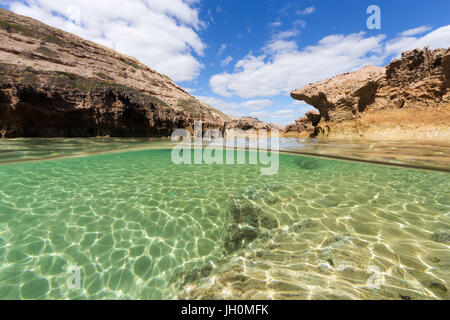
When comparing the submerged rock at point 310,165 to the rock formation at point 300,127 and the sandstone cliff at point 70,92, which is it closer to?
the rock formation at point 300,127

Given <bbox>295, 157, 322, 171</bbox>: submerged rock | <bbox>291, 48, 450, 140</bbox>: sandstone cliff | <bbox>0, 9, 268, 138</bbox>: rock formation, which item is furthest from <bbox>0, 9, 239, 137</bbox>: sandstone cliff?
<bbox>295, 157, 322, 171</bbox>: submerged rock

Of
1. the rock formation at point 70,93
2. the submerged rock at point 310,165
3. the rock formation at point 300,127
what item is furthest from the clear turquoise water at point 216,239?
the rock formation at point 300,127

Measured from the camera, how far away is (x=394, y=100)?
12719mm

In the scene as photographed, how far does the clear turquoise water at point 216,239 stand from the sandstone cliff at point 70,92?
42.7ft

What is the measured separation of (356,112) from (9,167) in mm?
→ 23354

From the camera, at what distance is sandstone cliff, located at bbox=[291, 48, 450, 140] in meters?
10.8

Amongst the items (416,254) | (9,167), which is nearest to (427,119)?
(416,254)

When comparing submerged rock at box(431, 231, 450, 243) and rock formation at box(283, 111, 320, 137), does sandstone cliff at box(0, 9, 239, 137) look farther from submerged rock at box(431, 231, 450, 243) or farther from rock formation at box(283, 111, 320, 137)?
submerged rock at box(431, 231, 450, 243)

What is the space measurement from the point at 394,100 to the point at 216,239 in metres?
16.9

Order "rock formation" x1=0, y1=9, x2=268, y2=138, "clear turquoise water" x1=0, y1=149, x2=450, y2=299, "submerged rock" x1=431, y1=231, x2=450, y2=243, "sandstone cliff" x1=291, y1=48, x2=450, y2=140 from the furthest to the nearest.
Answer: "rock formation" x1=0, y1=9, x2=268, y2=138
"sandstone cliff" x1=291, y1=48, x2=450, y2=140
"submerged rock" x1=431, y1=231, x2=450, y2=243
"clear turquoise water" x1=0, y1=149, x2=450, y2=299

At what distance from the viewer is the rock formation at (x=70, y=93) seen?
14790 mm
